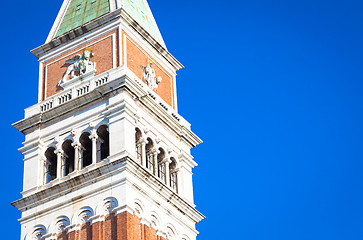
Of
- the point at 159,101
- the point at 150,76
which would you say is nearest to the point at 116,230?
the point at 159,101

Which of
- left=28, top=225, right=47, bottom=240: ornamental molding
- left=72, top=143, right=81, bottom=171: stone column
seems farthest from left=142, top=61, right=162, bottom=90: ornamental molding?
left=28, top=225, right=47, bottom=240: ornamental molding

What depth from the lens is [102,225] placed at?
56.4 m

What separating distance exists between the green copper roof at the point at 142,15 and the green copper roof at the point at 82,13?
1.75m

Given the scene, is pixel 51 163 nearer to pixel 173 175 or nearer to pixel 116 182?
pixel 116 182

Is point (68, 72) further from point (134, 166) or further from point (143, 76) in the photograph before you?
point (134, 166)

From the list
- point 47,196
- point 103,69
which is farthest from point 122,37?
point 47,196

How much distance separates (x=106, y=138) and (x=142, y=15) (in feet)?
41.0

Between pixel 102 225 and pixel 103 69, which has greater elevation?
pixel 103 69

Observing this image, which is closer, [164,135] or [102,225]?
[102,225]

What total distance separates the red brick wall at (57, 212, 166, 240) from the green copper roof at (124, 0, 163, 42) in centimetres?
1722

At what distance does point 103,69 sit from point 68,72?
2.92 m

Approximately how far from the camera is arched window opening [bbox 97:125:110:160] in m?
60.8

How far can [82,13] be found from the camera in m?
68.3

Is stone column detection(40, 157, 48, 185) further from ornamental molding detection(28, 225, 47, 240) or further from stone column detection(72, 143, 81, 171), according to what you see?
ornamental molding detection(28, 225, 47, 240)
